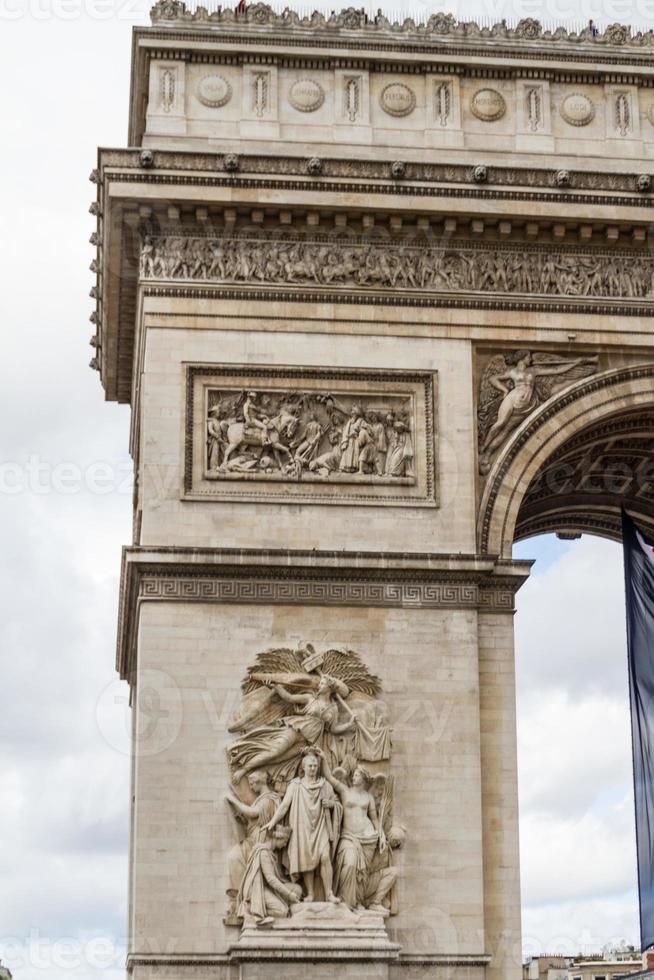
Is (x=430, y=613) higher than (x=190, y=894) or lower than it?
higher

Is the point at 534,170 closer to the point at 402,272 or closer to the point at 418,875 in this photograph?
the point at 402,272

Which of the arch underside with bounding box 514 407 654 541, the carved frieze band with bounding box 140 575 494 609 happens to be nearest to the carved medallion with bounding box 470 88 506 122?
the arch underside with bounding box 514 407 654 541

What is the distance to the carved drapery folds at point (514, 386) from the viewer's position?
26.6 meters

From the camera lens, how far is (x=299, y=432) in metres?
26.2

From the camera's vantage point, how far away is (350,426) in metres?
26.2

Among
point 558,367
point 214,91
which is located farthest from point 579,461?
point 214,91

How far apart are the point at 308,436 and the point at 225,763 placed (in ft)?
14.5

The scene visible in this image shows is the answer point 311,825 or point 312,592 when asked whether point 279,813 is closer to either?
point 311,825

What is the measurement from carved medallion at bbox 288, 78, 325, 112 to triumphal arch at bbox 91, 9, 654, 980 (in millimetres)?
75

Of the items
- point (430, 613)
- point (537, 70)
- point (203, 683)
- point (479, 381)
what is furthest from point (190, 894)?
point (537, 70)

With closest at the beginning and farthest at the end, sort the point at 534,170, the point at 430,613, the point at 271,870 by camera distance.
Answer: the point at 271,870 < the point at 430,613 < the point at 534,170

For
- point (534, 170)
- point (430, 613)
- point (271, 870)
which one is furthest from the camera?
point (534, 170)

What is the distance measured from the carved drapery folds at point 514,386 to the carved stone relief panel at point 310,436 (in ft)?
2.54

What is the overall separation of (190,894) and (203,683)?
2.54 metres
